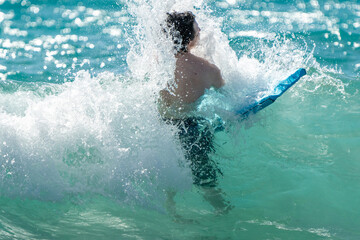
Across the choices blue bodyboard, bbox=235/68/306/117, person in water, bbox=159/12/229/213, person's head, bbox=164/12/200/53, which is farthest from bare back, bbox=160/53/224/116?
blue bodyboard, bbox=235/68/306/117

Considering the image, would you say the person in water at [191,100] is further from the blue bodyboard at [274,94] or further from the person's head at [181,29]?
the blue bodyboard at [274,94]

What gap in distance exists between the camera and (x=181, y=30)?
345cm

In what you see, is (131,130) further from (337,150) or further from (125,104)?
(337,150)

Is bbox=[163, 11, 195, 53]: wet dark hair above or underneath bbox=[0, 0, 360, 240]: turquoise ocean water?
above

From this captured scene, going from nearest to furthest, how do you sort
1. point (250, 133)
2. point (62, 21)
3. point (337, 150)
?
point (337, 150) < point (250, 133) < point (62, 21)

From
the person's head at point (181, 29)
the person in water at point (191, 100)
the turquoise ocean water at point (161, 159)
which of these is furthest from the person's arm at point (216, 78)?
the person's head at point (181, 29)

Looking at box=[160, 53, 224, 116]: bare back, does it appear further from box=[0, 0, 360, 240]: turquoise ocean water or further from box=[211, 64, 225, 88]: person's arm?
box=[0, 0, 360, 240]: turquoise ocean water

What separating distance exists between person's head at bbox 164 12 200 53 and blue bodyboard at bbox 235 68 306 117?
0.94m

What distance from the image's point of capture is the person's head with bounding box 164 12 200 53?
3.45m

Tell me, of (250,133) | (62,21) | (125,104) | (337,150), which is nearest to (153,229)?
(125,104)

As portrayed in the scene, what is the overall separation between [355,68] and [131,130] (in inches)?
175

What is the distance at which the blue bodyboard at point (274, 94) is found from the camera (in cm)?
390

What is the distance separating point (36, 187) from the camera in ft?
11.4

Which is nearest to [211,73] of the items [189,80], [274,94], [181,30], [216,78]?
[216,78]
